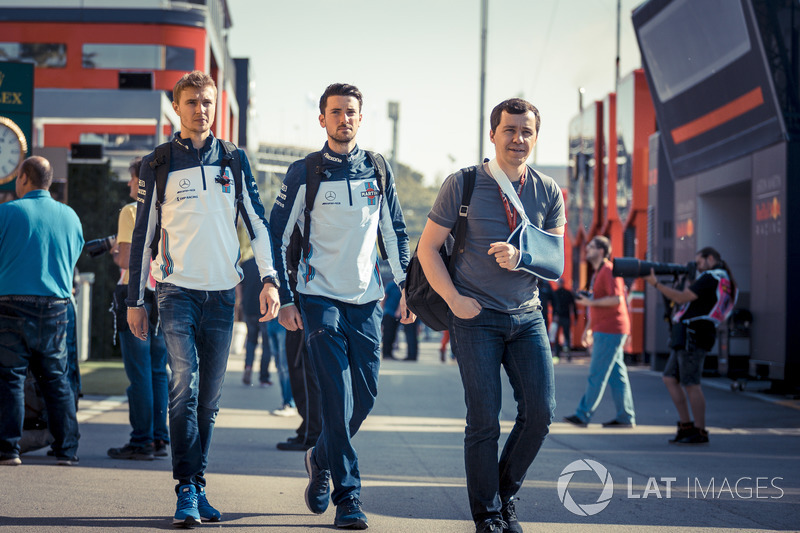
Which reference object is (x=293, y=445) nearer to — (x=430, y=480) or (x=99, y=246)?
(x=430, y=480)

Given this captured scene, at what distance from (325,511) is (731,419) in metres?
6.77

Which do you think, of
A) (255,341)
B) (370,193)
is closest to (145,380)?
(370,193)

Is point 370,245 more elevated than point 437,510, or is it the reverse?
point 370,245

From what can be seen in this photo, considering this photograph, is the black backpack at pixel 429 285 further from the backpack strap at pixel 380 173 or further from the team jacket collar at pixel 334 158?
the team jacket collar at pixel 334 158

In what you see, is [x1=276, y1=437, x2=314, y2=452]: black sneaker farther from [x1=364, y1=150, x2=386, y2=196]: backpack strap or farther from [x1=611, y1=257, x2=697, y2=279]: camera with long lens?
[x1=611, y1=257, x2=697, y2=279]: camera with long lens

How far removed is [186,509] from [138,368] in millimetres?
2493

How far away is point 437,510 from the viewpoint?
5.74 m

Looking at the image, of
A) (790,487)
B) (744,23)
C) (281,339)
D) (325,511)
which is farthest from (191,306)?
(744,23)

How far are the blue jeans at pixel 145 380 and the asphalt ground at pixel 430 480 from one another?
29cm

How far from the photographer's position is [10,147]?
485 inches

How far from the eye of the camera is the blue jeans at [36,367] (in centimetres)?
675

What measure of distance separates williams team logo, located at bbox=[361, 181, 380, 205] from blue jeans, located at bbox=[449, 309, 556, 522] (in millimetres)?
923

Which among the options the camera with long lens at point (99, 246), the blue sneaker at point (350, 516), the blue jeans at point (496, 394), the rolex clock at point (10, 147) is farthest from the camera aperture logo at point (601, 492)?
the rolex clock at point (10, 147)

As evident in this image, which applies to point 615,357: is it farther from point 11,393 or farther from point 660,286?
point 11,393
